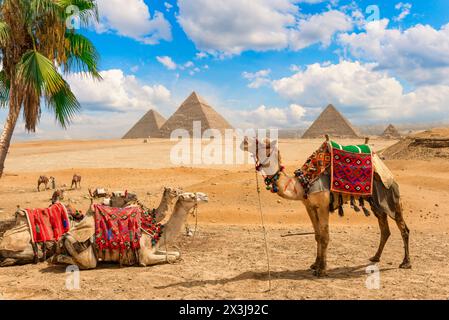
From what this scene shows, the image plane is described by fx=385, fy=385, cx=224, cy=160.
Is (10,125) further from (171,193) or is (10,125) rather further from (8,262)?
(171,193)

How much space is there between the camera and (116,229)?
6.21 m

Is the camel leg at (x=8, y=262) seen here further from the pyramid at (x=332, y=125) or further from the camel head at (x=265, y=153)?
the pyramid at (x=332, y=125)

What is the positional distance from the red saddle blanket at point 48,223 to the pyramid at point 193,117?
77.6 m

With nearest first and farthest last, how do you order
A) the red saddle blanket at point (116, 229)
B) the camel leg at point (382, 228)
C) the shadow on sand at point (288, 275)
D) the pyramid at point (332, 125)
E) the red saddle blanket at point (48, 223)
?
the shadow on sand at point (288, 275)
the red saddle blanket at point (116, 229)
the camel leg at point (382, 228)
the red saddle blanket at point (48, 223)
the pyramid at point (332, 125)

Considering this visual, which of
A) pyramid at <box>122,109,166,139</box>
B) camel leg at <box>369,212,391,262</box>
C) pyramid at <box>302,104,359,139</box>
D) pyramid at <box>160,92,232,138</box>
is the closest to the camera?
camel leg at <box>369,212,391,262</box>

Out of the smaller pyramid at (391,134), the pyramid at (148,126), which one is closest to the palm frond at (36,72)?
the pyramid at (148,126)

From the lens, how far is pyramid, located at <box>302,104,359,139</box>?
88312 millimetres

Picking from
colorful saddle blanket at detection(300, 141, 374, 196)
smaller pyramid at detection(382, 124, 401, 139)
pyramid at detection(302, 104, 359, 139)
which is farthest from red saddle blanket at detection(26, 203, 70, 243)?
smaller pyramid at detection(382, 124, 401, 139)

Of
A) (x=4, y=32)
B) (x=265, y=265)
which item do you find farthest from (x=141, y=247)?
(x=4, y=32)

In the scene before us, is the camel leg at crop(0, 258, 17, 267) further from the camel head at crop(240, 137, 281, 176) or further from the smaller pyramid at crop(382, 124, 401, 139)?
the smaller pyramid at crop(382, 124, 401, 139)

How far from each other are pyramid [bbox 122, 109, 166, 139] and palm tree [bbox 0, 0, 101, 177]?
277 feet

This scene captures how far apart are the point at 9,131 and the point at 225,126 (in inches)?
3261

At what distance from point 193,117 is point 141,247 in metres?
81.0

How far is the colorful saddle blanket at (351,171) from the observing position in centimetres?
586
